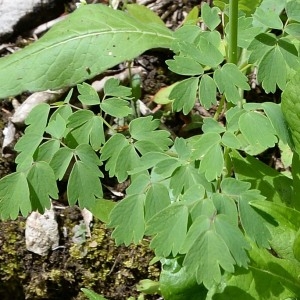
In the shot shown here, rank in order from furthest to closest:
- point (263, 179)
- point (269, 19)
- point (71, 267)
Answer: point (71, 267)
point (263, 179)
point (269, 19)

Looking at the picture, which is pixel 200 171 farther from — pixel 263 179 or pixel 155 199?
pixel 263 179

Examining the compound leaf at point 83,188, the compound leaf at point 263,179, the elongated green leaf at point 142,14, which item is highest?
the elongated green leaf at point 142,14

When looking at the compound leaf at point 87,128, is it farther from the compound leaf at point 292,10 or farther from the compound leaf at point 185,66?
the compound leaf at point 292,10

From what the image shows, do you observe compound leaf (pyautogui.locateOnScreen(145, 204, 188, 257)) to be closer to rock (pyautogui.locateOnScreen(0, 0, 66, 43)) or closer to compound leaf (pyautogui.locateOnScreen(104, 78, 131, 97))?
compound leaf (pyautogui.locateOnScreen(104, 78, 131, 97))

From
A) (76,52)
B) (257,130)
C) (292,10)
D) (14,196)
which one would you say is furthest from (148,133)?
(76,52)

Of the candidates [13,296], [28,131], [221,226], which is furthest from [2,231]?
[221,226]

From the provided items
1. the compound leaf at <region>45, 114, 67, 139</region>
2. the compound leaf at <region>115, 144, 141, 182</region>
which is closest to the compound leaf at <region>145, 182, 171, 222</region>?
the compound leaf at <region>115, 144, 141, 182</region>

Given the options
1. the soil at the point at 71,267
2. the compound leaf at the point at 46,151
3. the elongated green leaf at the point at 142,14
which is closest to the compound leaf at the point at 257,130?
the compound leaf at the point at 46,151

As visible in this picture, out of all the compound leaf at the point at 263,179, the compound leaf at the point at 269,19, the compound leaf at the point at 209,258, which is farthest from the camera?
the compound leaf at the point at 263,179
